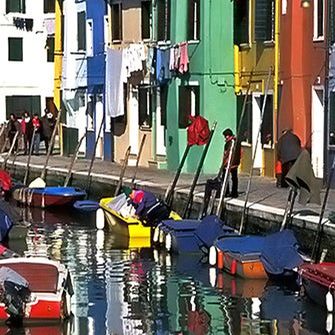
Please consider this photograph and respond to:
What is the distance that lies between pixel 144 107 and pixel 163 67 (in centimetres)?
315

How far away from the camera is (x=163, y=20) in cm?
4150

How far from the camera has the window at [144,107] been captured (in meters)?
43.2

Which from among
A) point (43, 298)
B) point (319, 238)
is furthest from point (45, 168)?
point (43, 298)

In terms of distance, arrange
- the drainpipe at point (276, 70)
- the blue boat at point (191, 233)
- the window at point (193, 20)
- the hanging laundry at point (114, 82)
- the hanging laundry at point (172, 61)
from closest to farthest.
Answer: the blue boat at point (191, 233) < the drainpipe at point (276, 70) < the window at point (193, 20) < the hanging laundry at point (172, 61) < the hanging laundry at point (114, 82)

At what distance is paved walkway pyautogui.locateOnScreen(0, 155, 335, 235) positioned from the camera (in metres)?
26.3

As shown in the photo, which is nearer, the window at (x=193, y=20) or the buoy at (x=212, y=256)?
the buoy at (x=212, y=256)

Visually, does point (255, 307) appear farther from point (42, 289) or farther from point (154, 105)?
point (154, 105)

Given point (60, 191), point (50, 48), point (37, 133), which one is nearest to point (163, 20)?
point (60, 191)

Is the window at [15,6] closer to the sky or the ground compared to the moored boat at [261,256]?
closer to the sky

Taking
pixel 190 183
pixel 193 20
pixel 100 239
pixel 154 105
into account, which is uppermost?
pixel 193 20

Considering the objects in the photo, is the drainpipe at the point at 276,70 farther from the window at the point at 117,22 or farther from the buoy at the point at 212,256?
the window at the point at 117,22

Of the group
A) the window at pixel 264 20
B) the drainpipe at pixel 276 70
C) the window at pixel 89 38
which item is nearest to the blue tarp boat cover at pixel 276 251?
the drainpipe at pixel 276 70

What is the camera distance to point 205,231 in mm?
26297

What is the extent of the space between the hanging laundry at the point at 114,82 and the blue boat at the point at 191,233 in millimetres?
16676
